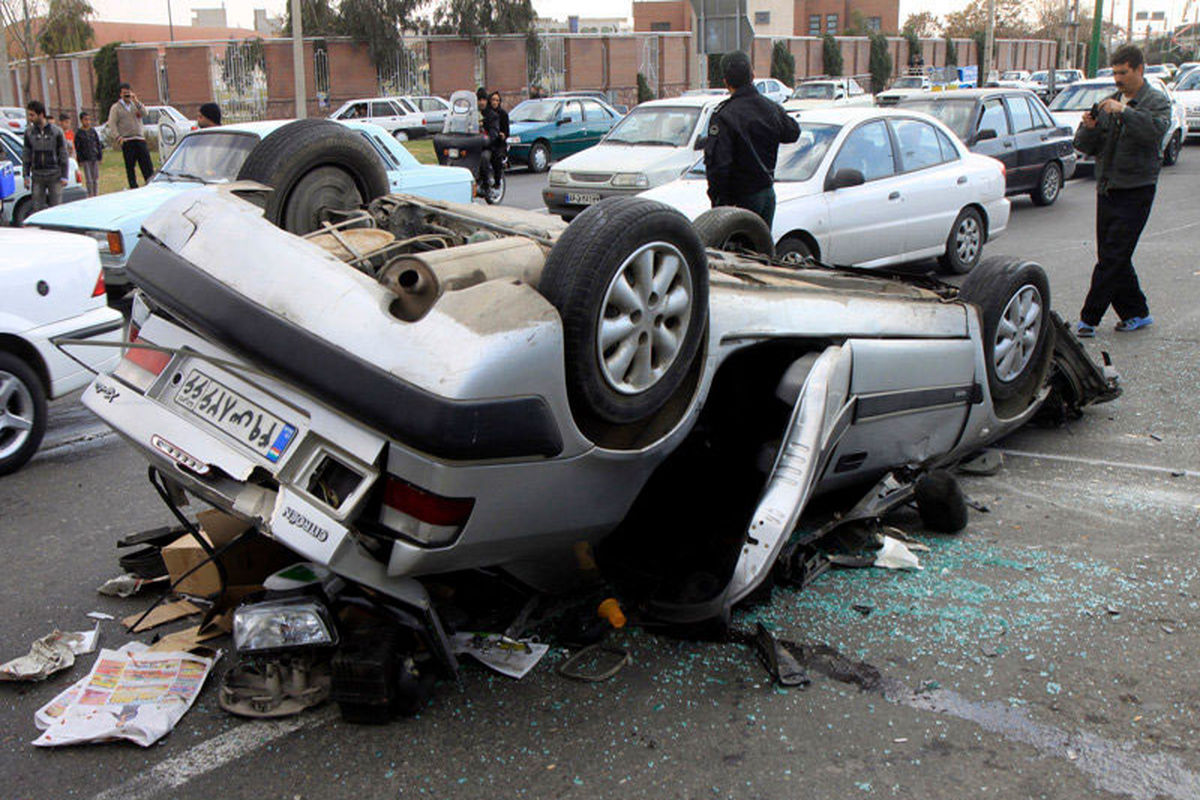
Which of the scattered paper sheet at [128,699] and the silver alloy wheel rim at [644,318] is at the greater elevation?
the silver alloy wheel rim at [644,318]

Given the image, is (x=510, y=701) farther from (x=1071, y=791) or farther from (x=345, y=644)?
(x=1071, y=791)

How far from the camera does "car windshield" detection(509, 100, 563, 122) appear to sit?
2359 centimetres

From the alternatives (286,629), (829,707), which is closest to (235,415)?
(286,629)

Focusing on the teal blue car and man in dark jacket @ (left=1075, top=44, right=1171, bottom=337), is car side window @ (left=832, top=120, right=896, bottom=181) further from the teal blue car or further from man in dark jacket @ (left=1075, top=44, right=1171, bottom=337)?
the teal blue car

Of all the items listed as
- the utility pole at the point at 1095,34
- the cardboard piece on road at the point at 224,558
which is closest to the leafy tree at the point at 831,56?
the utility pole at the point at 1095,34

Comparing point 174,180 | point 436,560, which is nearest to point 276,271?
point 436,560

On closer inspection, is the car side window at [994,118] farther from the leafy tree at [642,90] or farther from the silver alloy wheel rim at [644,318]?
the leafy tree at [642,90]

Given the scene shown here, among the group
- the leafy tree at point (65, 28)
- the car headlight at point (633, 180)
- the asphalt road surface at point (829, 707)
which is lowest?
the asphalt road surface at point (829, 707)

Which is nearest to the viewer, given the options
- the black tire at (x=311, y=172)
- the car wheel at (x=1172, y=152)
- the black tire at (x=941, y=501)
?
the black tire at (x=311, y=172)

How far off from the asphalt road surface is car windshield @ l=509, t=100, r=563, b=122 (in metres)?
20.0

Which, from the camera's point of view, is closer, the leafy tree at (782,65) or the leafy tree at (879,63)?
the leafy tree at (782,65)

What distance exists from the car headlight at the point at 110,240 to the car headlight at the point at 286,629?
6.96 m

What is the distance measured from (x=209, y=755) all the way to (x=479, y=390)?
128 centimetres

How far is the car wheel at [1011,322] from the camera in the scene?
4895 mm
